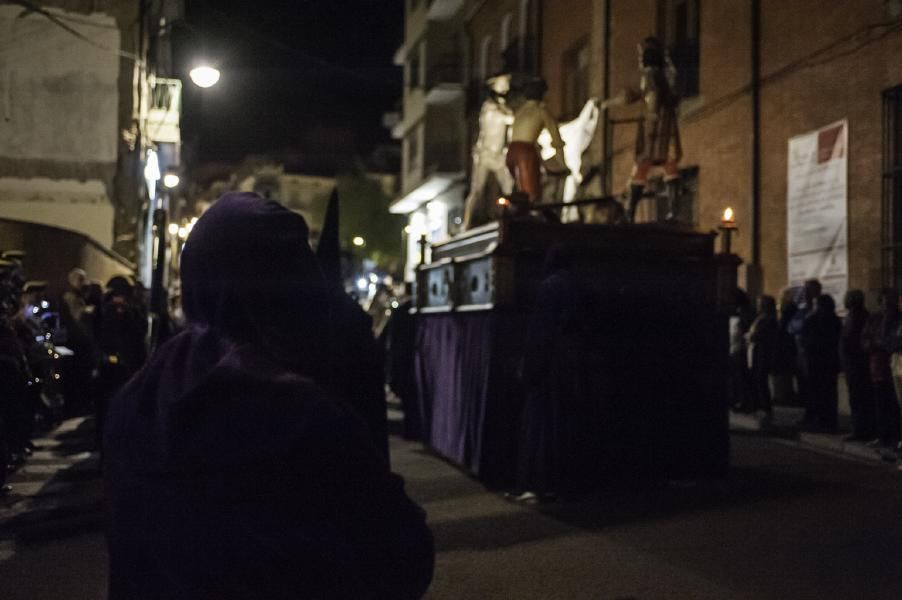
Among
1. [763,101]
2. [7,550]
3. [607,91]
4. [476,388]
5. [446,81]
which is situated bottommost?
[7,550]

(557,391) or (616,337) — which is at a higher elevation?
(616,337)

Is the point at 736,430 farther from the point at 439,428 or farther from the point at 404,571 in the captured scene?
the point at 404,571

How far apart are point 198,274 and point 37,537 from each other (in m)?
6.34


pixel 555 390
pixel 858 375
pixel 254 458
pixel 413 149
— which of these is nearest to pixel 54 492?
pixel 555 390

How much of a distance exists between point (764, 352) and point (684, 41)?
7937 mm

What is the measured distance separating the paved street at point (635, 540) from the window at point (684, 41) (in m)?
11.4

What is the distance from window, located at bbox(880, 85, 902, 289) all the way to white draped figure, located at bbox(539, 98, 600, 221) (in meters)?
4.71

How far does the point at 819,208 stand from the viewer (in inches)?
608

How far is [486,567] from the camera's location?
6359 mm

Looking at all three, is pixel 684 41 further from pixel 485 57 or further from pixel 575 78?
pixel 485 57

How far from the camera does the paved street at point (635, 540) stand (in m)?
5.89

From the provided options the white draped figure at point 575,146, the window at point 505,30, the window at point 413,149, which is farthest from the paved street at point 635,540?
the window at point 413,149

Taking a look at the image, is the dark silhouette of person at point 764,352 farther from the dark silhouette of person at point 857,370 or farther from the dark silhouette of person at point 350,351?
the dark silhouette of person at point 350,351

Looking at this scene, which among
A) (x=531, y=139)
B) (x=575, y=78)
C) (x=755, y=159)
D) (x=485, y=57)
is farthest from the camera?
(x=485, y=57)
